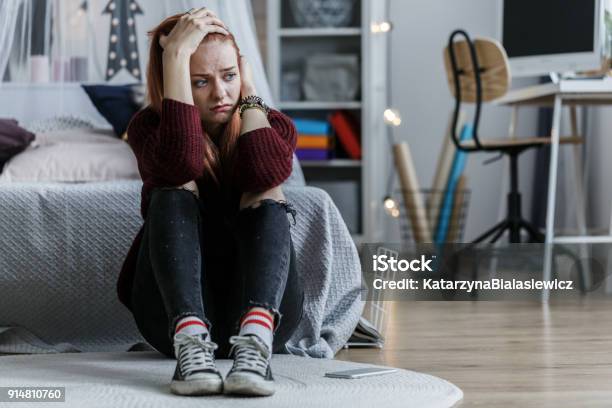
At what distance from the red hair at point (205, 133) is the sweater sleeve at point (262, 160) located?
1.8 inches

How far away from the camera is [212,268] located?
1949mm

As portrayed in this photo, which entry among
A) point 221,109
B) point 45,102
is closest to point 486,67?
point 45,102

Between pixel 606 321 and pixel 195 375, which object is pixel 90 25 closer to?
pixel 606 321

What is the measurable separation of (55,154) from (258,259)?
1.47m

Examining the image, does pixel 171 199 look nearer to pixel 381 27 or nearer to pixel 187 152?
pixel 187 152

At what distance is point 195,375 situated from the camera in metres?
1.62

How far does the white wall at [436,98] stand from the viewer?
5.25 m

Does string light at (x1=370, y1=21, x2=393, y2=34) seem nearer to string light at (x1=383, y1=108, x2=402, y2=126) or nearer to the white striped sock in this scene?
string light at (x1=383, y1=108, x2=402, y2=126)

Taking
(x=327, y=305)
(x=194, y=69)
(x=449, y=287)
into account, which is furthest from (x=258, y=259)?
(x=449, y=287)

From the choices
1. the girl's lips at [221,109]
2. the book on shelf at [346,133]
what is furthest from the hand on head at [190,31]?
the book on shelf at [346,133]

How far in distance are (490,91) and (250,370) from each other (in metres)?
2.74

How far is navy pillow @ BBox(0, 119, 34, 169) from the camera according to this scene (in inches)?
120

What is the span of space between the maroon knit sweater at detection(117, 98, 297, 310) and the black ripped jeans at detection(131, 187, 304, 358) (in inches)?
1.5

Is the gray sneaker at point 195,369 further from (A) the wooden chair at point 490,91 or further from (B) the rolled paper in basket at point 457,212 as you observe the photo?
(B) the rolled paper in basket at point 457,212
